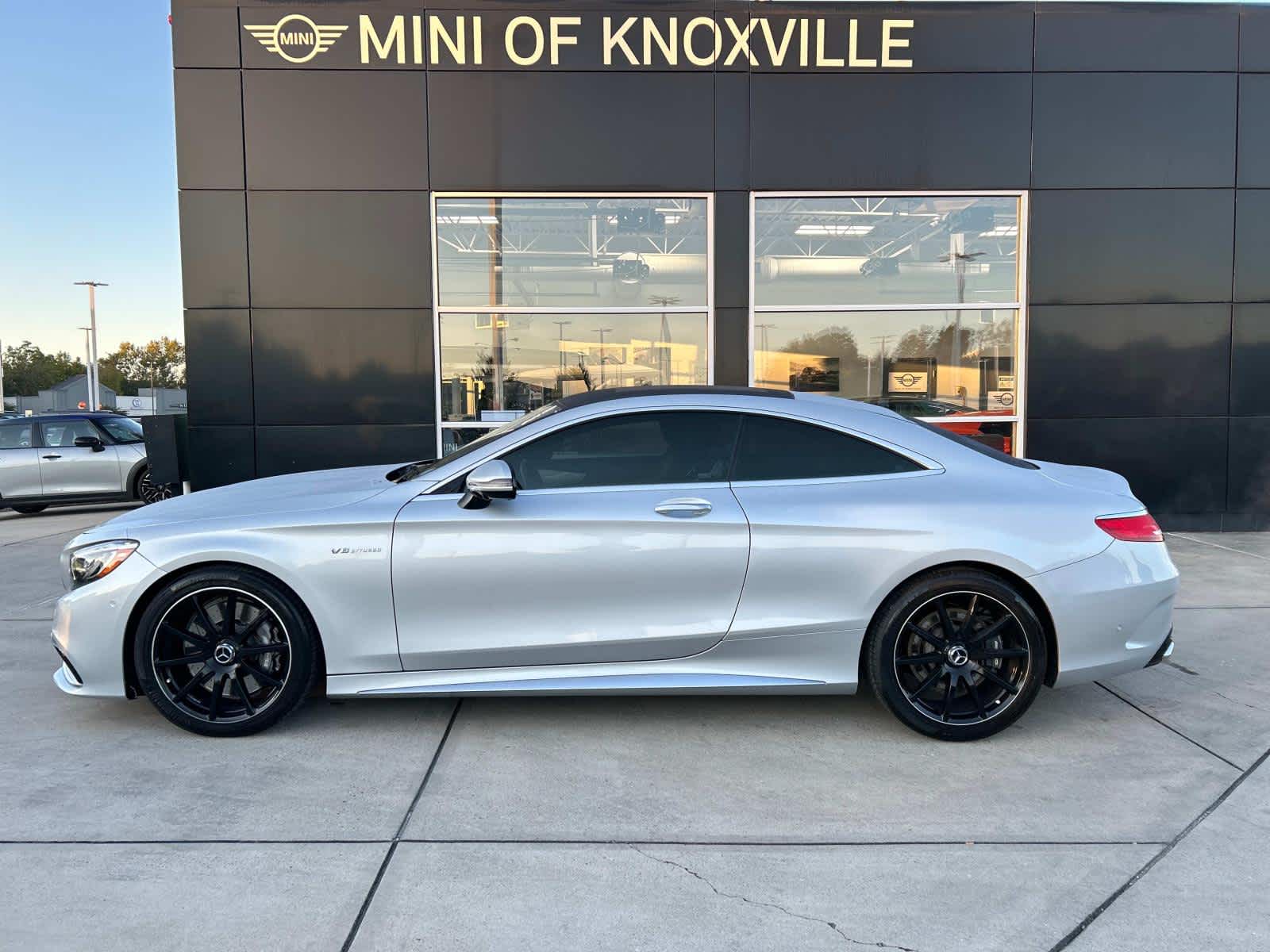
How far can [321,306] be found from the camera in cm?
922

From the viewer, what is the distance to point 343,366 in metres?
9.27

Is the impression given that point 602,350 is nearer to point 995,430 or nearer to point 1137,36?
point 995,430

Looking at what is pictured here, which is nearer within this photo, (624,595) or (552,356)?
(624,595)

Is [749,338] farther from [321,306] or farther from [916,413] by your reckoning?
[321,306]

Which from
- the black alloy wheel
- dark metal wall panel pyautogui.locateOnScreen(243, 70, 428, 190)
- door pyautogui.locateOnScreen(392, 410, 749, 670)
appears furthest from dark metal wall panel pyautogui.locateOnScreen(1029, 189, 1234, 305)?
the black alloy wheel

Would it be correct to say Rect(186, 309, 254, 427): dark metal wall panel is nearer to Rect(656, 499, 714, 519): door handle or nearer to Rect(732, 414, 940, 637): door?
Rect(656, 499, 714, 519): door handle

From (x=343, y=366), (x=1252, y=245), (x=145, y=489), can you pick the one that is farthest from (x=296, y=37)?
(x=1252, y=245)

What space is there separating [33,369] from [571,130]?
11235 centimetres

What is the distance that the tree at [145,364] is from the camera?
9669cm

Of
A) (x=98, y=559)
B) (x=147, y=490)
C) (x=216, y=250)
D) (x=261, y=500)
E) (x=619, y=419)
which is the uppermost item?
(x=216, y=250)

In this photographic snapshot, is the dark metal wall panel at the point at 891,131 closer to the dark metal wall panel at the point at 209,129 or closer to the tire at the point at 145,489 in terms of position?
the dark metal wall panel at the point at 209,129

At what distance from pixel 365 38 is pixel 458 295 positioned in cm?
262

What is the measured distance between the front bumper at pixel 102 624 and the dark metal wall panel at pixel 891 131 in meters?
7.09

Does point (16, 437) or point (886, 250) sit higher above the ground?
point (886, 250)
